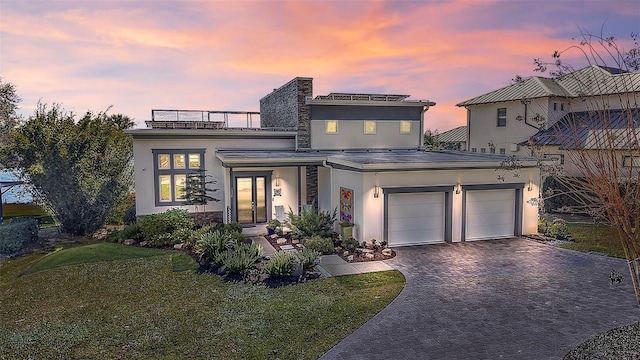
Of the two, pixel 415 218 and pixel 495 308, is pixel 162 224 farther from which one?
pixel 495 308

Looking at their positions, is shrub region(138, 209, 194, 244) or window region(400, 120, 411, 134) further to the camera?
window region(400, 120, 411, 134)

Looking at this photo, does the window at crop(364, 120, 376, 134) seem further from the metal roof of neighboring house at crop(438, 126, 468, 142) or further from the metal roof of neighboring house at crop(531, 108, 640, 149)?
the metal roof of neighboring house at crop(438, 126, 468, 142)

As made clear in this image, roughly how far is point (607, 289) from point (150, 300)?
36.6 feet

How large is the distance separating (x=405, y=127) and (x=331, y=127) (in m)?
4.17

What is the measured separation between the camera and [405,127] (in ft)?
71.3

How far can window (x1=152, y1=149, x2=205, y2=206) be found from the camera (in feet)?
→ 60.0

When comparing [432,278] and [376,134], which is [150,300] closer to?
[432,278]

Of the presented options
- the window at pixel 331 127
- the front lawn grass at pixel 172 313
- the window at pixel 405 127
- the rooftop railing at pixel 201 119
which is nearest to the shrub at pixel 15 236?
the front lawn grass at pixel 172 313

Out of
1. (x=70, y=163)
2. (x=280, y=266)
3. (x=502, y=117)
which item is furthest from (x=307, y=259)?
(x=502, y=117)

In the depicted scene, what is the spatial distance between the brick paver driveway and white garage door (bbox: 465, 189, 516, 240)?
83.9 inches

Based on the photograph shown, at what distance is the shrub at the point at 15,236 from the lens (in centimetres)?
1582

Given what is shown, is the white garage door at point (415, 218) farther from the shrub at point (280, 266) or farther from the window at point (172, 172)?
the window at point (172, 172)

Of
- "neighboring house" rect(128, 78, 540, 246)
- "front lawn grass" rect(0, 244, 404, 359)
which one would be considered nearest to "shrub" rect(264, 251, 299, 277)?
"front lawn grass" rect(0, 244, 404, 359)

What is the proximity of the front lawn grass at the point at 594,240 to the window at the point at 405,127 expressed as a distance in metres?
8.87
